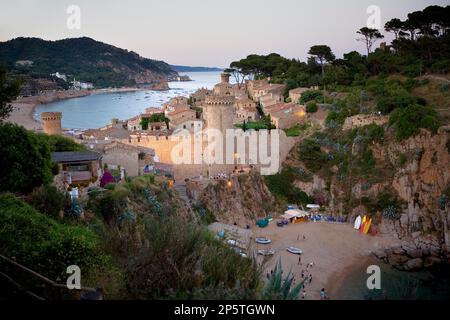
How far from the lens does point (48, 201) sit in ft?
40.0

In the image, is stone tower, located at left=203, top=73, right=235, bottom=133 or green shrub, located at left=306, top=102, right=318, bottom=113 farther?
green shrub, located at left=306, top=102, right=318, bottom=113

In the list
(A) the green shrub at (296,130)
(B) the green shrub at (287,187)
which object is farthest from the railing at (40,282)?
(A) the green shrub at (296,130)

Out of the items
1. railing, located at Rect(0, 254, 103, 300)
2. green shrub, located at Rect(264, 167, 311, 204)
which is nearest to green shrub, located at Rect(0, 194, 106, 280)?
railing, located at Rect(0, 254, 103, 300)

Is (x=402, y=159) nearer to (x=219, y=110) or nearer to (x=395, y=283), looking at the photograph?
(x=395, y=283)

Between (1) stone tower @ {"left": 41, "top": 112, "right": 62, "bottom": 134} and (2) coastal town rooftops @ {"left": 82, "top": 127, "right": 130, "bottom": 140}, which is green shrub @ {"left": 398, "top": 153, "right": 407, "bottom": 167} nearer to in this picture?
(2) coastal town rooftops @ {"left": 82, "top": 127, "right": 130, "bottom": 140}

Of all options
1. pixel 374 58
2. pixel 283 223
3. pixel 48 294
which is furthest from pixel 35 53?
pixel 48 294

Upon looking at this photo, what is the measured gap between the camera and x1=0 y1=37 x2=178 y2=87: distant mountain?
124438 millimetres

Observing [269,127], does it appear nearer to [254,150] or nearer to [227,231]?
[254,150]

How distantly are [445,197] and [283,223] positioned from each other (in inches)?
343

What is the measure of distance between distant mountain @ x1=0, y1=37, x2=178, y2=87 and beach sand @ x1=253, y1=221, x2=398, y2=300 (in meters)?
99.4

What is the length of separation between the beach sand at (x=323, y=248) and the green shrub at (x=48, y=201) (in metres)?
8.91

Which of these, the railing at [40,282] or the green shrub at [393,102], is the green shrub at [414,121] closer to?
the green shrub at [393,102]
